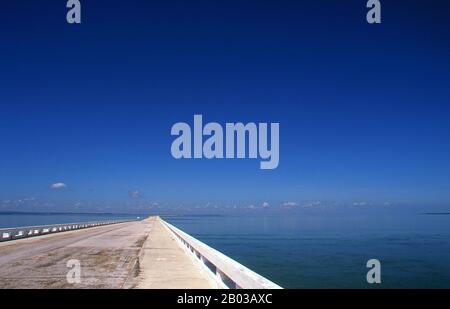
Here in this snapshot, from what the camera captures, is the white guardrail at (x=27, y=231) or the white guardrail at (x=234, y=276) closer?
the white guardrail at (x=234, y=276)

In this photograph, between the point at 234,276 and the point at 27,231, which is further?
the point at 27,231

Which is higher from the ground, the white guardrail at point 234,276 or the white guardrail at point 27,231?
the white guardrail at point 234,276

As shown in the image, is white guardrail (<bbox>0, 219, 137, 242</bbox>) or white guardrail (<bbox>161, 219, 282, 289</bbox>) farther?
white guardrail (<bbox>0, 219, 137, 242</bbox>)

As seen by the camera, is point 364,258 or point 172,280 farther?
point 364,258

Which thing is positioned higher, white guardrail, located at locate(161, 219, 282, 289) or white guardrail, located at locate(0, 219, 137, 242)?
white guardrail, located at locate(161, 219, 282, 289)

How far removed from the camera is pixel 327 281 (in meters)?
29.8

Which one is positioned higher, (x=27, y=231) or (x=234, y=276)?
(x=234, y=276)
